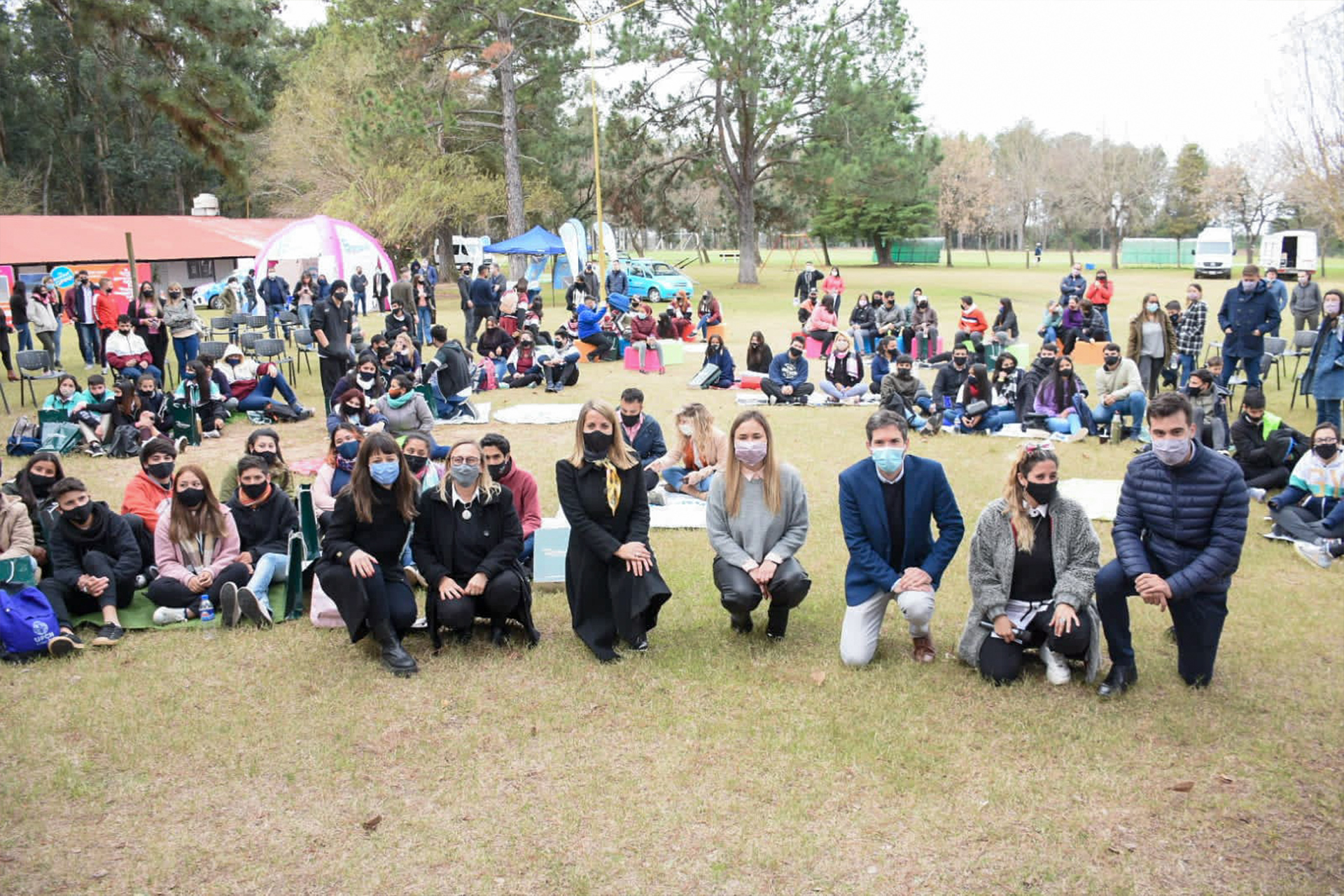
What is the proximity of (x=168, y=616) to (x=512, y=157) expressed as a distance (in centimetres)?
3072

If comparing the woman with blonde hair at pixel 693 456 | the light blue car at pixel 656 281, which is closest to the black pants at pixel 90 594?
the woman with blonde hair at pixel 693 456

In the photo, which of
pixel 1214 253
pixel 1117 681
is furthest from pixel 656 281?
pixel 1117 681

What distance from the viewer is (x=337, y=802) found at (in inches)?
168

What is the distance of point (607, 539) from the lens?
571 cm

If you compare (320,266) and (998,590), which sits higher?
(320,266)

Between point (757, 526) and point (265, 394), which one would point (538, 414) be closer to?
point (265, 394)

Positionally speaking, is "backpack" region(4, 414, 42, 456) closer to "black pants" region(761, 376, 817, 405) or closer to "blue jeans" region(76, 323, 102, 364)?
"blue jeans" region(76, 323, 102, 364)

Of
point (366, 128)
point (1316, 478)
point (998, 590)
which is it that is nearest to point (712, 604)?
point (998, 590)

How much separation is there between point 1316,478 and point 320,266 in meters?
25.0

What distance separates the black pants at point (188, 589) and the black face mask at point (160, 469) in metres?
1.04

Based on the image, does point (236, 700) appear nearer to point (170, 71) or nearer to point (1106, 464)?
point (170, 71)

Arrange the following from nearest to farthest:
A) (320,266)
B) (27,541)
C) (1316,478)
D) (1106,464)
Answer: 1. (27,541)
2. (1316,478)
3. (1106,464)
4. (320,266)

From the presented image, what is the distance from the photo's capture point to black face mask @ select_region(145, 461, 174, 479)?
7090 millimetres

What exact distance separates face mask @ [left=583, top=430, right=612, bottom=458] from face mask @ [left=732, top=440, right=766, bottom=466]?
2.35 ft
